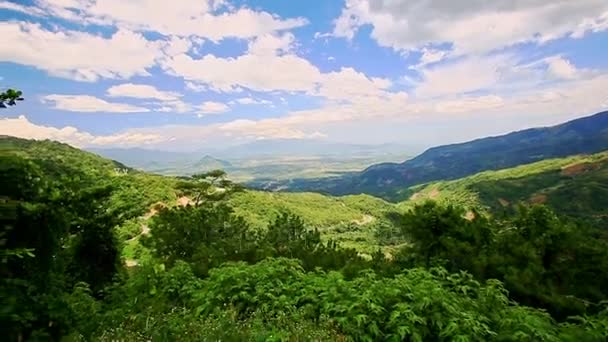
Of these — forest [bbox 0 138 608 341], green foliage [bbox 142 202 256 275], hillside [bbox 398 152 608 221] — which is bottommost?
hillside [bbox 398 152 608 221]

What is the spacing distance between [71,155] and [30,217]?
493 ft

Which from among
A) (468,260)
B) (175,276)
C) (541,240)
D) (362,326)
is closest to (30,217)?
(175,276)

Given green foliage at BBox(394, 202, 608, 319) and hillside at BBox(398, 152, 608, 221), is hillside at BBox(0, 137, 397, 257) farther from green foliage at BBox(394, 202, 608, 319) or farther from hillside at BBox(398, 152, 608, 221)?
green foliage at BBox(394, 202, 608, 319)

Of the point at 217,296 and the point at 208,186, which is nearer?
the point at 217,296

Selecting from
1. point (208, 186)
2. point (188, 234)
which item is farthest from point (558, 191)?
point (188, 234)

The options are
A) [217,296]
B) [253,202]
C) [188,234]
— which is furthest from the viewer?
[253,202]

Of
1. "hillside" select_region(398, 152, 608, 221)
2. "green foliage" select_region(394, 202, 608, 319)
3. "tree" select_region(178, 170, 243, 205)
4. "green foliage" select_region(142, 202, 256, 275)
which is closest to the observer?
"green foliage" select_region(394, 202, 608, 319)

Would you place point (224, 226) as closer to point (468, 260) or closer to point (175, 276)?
point (468, 260)

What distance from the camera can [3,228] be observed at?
21.8 ft

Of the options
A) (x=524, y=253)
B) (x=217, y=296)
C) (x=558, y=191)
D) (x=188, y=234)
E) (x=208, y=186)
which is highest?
(x=208, y=186)

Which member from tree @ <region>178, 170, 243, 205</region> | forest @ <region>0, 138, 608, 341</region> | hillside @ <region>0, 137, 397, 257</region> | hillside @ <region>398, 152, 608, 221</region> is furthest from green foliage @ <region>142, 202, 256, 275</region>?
hillside @ <region>398, 152, 608, 221</region>

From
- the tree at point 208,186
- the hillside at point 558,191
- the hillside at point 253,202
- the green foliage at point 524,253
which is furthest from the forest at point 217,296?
the hillside at point 558,191

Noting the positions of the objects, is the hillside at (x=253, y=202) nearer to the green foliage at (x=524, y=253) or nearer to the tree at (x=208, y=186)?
the tree at (x=208, y=186)

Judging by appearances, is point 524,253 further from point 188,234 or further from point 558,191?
point 558,191
